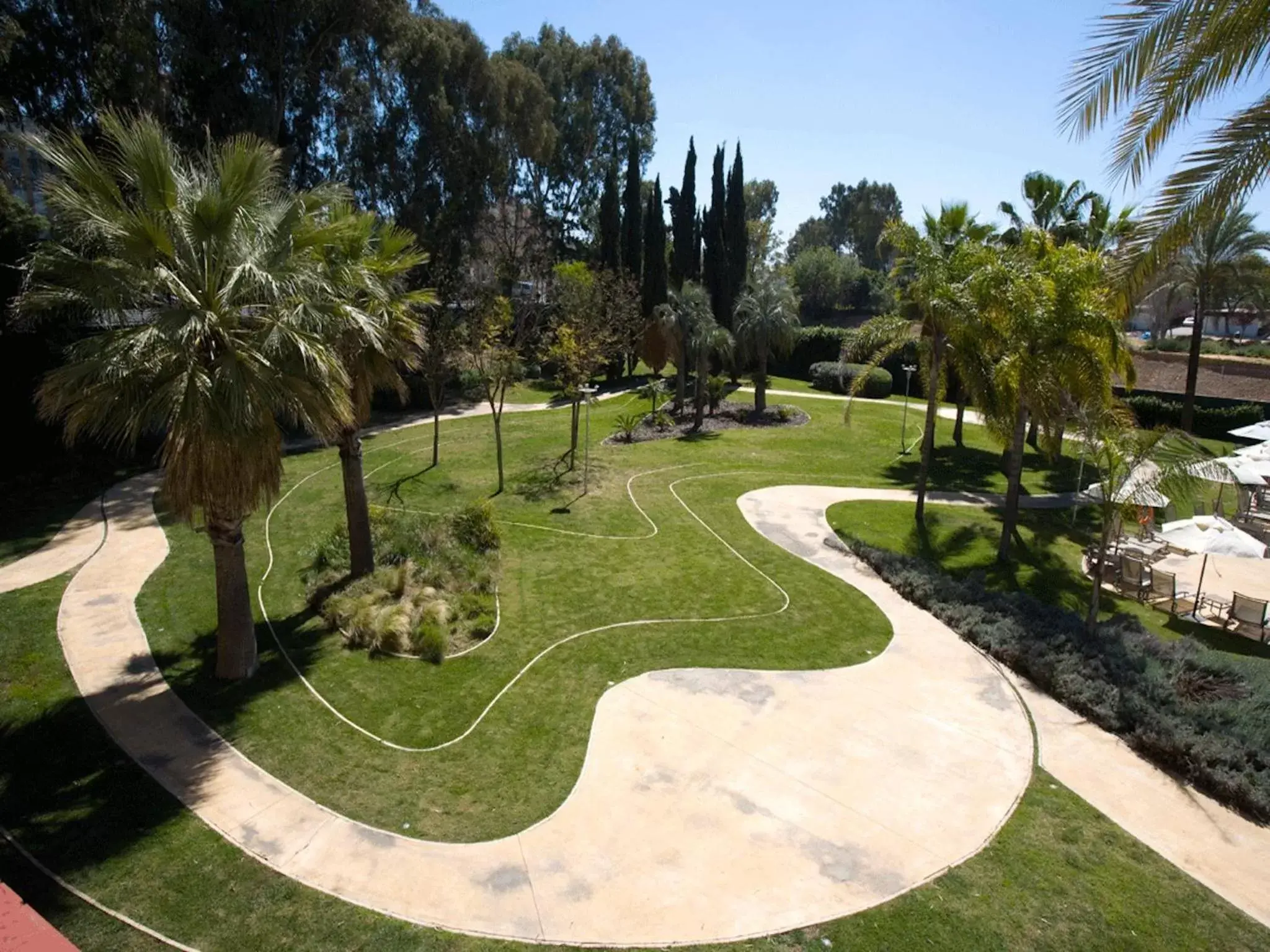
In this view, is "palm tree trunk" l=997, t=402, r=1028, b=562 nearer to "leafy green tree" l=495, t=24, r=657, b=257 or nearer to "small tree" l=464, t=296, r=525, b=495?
"small tree" l=464, t=296, r=525, b=495

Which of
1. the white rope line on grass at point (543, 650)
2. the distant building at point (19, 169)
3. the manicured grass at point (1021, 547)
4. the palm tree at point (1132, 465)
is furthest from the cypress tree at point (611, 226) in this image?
the palm tree at point (1132, 465)

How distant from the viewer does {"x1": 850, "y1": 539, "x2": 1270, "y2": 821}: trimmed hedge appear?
9359mm

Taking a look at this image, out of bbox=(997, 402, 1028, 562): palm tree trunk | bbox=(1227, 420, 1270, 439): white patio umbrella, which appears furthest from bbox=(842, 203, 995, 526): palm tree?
bbox=(1227, 420, 1270, 439): white patio umbrella

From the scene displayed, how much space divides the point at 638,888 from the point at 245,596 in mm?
7040

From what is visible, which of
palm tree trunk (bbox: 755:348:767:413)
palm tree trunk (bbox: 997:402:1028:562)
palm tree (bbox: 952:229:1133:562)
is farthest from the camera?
palm tree trunk (bbox: 755:348:767:413)

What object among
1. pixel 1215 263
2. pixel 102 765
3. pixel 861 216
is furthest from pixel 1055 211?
pixel 861 216

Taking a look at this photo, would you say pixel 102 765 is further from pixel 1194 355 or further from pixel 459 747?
pixel 1194 355

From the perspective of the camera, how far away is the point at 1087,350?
1495 cm

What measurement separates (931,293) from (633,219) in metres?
28.2

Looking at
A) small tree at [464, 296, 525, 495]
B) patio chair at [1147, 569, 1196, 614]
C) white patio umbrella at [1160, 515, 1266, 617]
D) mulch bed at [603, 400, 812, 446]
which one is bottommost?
patio chair at [1147, 569, 1196, 614]

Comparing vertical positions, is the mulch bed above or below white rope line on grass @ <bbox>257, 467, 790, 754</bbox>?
above

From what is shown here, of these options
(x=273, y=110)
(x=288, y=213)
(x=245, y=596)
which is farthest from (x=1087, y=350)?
(x=273, y=110)

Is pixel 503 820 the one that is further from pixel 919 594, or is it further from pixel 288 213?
pixel 919 594

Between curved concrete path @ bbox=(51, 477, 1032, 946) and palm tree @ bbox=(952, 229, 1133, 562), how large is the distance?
6332 mm
